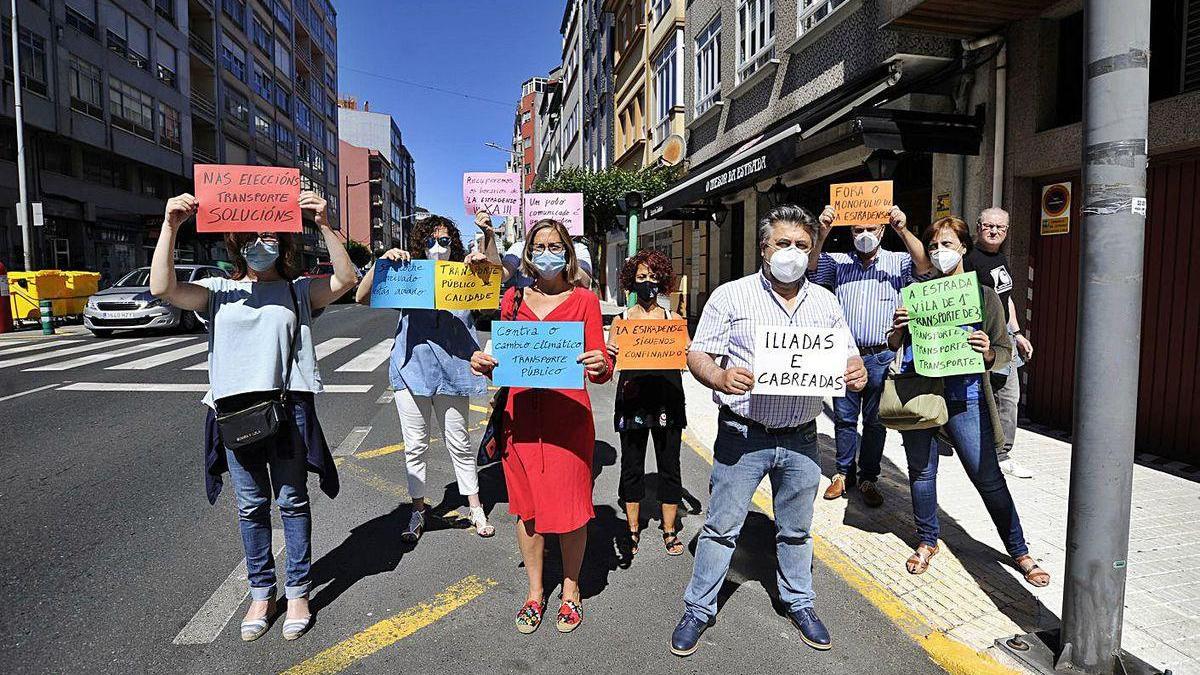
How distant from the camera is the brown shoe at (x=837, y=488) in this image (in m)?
4.75

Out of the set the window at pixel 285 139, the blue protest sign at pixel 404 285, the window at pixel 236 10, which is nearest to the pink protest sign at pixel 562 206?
the blue protest sign at pixel 404 285

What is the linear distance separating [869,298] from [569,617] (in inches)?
107

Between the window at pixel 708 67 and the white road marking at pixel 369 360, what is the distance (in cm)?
890

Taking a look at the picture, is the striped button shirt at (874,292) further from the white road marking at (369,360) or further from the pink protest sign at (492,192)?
Answer: the white road marking at (369,360)

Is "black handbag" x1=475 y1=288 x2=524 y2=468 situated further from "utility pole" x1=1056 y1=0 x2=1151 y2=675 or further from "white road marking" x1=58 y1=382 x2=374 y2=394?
"white road marking" x1=58 y1=382 x2=374 y2=394

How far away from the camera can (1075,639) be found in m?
2.65

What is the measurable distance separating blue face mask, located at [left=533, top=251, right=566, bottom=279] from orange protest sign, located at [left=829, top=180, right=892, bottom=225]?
7.18 feet

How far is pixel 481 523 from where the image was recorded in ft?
13.9

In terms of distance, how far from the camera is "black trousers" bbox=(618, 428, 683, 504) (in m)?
4.07

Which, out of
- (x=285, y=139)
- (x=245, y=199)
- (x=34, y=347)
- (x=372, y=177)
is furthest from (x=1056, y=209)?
(x=372, y=177)

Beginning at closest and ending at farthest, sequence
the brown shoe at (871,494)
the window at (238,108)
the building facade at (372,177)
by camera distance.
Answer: the brown shoe at (871,494) → the window at (238,108) → the building facade at (372,177)

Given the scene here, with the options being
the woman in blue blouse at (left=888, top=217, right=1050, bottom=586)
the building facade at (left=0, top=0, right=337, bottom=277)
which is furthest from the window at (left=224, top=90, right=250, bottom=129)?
the woman in blue blouse at (left=888, top=217, right=1050, bottom=586)

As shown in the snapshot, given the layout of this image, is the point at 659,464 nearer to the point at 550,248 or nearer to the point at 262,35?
the point at 550,248

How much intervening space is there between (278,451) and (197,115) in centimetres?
3770
